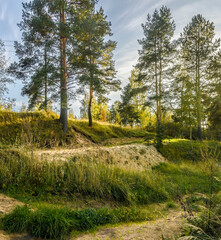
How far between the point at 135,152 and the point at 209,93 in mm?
16978

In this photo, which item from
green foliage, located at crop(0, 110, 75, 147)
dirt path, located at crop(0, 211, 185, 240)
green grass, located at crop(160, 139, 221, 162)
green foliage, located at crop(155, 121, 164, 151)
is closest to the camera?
dirt path, located at crop(0, 211, 185, 240)

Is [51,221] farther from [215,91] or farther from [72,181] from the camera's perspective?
[215,91]

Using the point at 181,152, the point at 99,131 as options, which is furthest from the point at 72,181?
the point at 99,131

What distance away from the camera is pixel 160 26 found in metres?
19.8

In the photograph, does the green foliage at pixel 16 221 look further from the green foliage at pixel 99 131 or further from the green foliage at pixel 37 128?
the green foliage at pixel 99 131

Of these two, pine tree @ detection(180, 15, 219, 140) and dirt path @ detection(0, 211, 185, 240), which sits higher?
pine tree @ detection(180, 15, 219, 140)

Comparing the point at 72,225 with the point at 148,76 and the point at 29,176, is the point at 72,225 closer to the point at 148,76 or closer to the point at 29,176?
the point at 29,176

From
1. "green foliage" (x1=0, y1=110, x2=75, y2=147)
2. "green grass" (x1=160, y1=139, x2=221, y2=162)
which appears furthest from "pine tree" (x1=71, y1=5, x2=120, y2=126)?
"green grass" (x1=160, y1=139, x2=221, y2=162)

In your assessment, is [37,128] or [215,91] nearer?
[37,128]

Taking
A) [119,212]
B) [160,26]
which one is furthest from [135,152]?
[160,26]

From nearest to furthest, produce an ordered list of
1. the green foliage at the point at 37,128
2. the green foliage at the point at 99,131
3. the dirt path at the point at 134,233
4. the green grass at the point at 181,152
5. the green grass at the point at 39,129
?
the dirt path at the point at 134,233 → the green grass at the point at 39,129 → the green foliage at the point at 37,128 → the green grass at the point at 181,152 → the green foliage at the point at 99,131

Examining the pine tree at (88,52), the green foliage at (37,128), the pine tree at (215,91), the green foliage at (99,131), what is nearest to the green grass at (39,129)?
the green foliage at (37,128)

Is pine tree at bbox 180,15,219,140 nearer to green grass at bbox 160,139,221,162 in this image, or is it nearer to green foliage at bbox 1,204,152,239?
green grass at bbox 160,139,221,162

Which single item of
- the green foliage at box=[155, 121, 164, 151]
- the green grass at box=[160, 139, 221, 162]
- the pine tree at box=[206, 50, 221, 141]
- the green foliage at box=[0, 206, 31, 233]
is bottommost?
the green grass at box=[160, 139, 221, 162]
